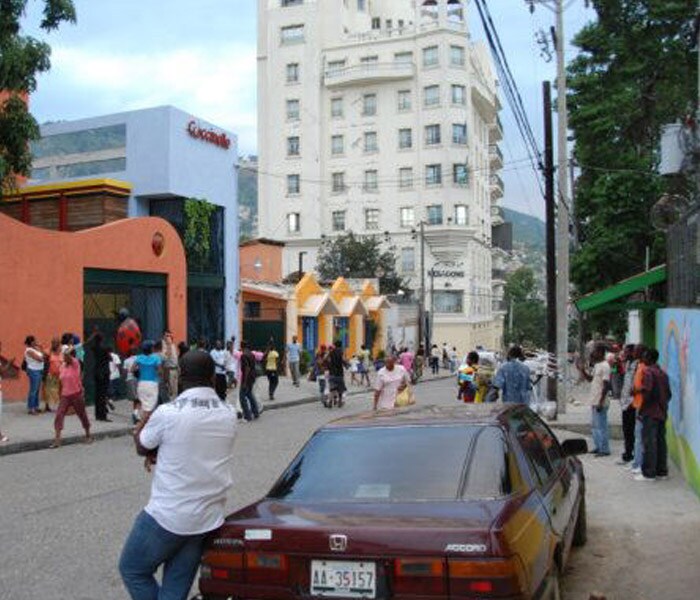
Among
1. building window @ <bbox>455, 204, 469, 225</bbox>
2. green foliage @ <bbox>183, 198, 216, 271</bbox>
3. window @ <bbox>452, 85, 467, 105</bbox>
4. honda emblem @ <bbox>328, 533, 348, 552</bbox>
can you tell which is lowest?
honda emblem @ <bbox>328, 533, 348, 552</bbox>

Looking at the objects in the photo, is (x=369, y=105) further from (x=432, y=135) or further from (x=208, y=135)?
(x=208, y=135)

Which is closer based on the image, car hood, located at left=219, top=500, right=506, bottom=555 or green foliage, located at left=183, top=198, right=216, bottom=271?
car hood, located at left=219, top=500, right=506, bottom=555

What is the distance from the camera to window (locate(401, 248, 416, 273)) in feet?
228

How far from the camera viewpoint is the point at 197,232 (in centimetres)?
2786

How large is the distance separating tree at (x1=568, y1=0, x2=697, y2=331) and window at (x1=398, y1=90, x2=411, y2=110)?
40804 mm

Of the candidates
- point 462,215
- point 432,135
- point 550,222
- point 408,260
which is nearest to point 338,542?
point 550,222

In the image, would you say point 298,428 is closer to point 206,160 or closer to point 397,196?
point 206,160

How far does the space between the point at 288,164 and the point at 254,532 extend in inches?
2738

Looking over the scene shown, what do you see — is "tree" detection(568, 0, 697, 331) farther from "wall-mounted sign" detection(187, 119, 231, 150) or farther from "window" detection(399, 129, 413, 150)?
"window" detection(399, 129, 413, 150)

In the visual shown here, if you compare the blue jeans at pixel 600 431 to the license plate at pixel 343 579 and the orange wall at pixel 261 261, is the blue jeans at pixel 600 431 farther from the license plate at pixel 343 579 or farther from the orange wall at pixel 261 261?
the orange wall at pixel 261 261

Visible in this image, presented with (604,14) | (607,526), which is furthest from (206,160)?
(607,526)

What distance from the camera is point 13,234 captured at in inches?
752

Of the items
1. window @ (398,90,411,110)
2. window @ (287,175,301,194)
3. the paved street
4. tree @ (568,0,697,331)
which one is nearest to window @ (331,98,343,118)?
window @ (398,90,411,110)

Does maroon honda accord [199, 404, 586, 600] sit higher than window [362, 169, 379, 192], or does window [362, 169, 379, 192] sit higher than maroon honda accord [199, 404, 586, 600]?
window [362, 169, 379, 192]
